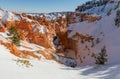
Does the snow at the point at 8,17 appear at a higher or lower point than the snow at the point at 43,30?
higher

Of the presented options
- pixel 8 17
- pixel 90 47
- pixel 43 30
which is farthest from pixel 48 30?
pixel 8 17

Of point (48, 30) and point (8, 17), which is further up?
point (8, 17)

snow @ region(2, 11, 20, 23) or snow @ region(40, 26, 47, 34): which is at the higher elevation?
snow @ region(2, 11, 20, 23)

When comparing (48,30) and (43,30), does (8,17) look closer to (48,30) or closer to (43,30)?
(43,30)

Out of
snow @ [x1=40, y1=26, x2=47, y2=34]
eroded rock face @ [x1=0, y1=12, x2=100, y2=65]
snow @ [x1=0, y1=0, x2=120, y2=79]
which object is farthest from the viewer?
snow @ [x1=40, y1=26, x2=47, y2=34]

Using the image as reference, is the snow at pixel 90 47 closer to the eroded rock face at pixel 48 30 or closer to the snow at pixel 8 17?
the snow at pixel 8 17

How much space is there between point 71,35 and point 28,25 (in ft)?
76.6

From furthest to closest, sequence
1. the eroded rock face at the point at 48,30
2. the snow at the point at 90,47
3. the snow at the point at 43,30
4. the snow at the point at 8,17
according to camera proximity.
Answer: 1. the snow at the point at 43,30
2. the eroded rock face at the point at 48,30
3. the snow at the point at 8,17
4. the snow at the point at 90,47

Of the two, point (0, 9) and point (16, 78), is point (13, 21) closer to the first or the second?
point (0, 9)

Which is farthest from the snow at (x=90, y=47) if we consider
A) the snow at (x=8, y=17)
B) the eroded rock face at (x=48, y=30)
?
the eroded rock face at (x=48, y=30)

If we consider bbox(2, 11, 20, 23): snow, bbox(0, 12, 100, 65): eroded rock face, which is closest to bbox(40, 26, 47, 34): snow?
bbox(0, 12, 100, 65): eroded rock face

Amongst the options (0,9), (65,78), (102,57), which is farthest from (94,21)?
(65,78)

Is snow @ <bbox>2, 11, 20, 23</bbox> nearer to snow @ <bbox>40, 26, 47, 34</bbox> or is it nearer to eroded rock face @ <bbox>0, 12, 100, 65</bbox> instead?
eroded rock face @ <bbox>0, 12, 100, 65</bbox>

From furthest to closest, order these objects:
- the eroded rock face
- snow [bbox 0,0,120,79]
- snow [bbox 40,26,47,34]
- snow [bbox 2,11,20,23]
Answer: snow [bbox 40,26,47,34], the eroded rock face, snow [bbox 2,11,20,23], snow [bbox 0,0,120,79]
